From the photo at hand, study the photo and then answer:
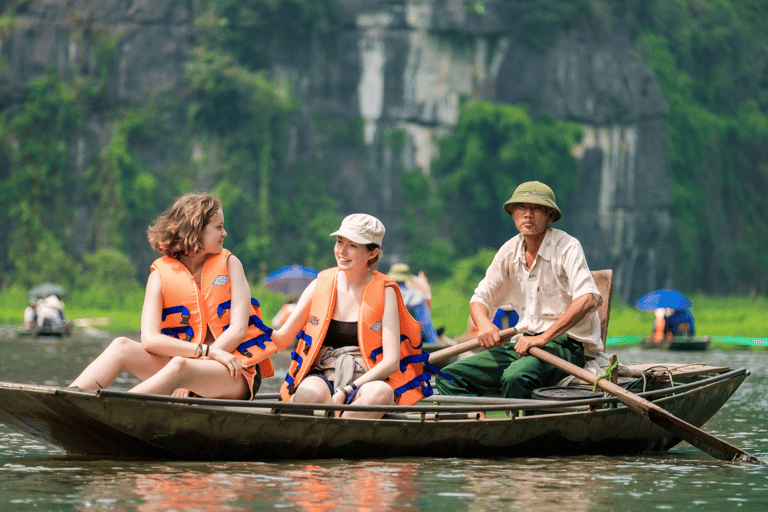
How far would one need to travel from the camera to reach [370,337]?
238 inches

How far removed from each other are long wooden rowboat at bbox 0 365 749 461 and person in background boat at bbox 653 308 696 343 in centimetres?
1189

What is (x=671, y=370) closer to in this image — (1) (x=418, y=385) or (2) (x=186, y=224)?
(1) (x=418, y=385)

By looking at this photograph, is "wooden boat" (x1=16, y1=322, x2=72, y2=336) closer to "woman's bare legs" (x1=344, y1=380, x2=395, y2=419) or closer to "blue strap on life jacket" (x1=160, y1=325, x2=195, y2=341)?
"blue strap on life jacket" (x1=160, y1=325, x2=195, y2=341)

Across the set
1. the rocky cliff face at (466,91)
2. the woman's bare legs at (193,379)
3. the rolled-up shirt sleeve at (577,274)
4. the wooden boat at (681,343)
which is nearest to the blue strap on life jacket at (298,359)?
the woman's bare legs at (193,379)

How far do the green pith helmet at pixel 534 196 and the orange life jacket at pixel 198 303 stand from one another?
68.3 inches

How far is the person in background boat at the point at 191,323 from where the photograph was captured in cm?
579

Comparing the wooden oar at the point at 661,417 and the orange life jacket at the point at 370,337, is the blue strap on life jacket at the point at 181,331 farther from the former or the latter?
the wooden oar at the point at 661,417

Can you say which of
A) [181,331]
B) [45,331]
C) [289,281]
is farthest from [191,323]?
[45,331]

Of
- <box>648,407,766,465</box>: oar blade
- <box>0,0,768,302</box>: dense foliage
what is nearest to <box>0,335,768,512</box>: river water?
<box>648,407,766,465</box>: oar blade

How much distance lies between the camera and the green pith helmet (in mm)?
6758

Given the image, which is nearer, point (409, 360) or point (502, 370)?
point (409, 360)

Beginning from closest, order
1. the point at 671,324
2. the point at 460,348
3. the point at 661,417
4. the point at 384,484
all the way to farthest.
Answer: the point at 384,484 < the point at 661,417 < the point at 460,348 < the point at 671,324

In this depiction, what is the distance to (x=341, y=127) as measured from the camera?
1426 inches

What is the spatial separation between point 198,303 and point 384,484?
1283 millimetres
